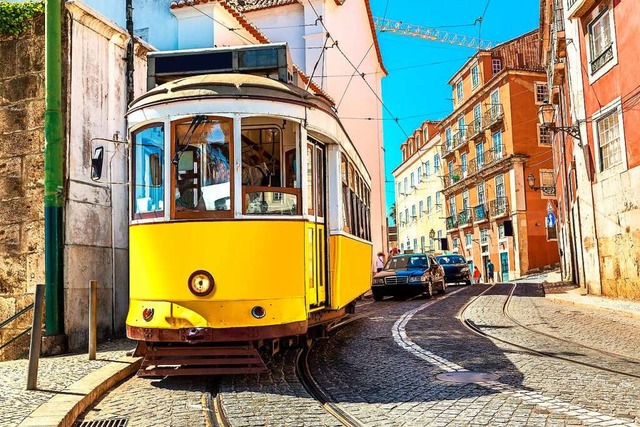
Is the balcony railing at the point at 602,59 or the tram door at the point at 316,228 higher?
the balcony railing at the point at 602,59

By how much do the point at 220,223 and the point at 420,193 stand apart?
54.0 metres

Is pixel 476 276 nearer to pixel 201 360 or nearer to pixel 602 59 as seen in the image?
pixel 602 59

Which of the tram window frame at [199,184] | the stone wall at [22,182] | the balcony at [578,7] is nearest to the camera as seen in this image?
the tram window frame at [199,184]

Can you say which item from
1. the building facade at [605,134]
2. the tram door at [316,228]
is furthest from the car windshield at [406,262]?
the tram door at [316,228]

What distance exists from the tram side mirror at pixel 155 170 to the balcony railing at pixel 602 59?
1398cm

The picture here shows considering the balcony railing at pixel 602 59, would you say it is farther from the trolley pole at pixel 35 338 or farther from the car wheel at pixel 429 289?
the trolley pole at pixel 35 338

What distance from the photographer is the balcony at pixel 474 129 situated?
1767 inches

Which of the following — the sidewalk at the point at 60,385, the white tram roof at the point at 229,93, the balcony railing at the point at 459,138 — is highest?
the balcony railing at the point at 459,138

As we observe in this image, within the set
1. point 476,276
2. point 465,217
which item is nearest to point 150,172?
point 476,276

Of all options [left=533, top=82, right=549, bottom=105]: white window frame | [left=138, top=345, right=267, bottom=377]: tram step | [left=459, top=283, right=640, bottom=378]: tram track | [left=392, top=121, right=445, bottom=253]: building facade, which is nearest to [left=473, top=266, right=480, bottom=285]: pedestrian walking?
[left=392, top=121, right=445, bottom=253]: building facade

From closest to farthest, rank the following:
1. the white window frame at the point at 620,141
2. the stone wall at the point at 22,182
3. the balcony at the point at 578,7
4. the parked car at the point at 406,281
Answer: the stone wall at the point at 22,182 → the white window frame at the point at 620,141 → the balcony at the point at 578,7 → the parked car at the point at 406,281

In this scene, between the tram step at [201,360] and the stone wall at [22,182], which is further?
the stone wall at [22,182]

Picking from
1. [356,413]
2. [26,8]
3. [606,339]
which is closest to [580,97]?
[606,339]

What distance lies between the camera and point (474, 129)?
4597 cm
